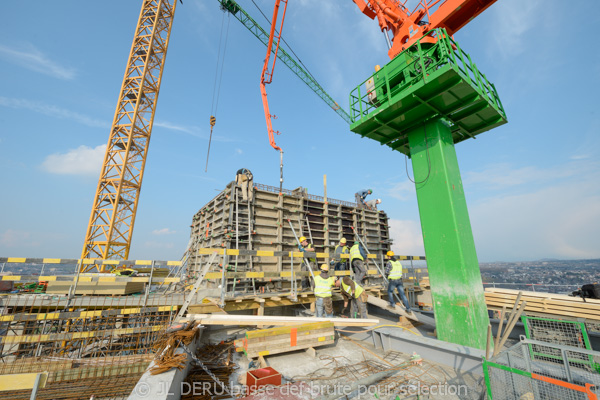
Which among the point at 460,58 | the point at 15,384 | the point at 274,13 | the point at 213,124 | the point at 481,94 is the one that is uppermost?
the point at 274,13

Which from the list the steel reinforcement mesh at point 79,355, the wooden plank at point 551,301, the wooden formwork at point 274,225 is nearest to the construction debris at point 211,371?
the steel reinforcement mesh at point 79,355

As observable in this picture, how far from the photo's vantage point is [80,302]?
676 cm

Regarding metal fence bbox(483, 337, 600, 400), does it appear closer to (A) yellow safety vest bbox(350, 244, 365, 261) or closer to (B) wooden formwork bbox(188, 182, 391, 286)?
(A) yellow safety vest bbox(350, 244, 365, 261)

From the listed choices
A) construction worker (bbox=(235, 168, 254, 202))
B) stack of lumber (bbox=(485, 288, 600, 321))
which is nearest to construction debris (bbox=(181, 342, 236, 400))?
construction worker (bbox=(235, 168, 254, 202))

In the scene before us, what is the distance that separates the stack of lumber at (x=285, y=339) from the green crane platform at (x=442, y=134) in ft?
9.54

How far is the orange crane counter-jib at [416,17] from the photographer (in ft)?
22.7

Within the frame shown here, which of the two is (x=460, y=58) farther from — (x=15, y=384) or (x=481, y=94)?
(x=15, y=384)

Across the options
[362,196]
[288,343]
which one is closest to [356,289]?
[288,343]

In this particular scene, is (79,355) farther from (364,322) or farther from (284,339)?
(364,322)

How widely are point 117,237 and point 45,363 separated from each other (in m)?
16.1

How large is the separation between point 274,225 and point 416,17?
9790 mm

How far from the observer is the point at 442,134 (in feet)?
21.9

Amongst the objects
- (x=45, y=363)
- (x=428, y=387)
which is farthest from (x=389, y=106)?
(x=45, y=363)

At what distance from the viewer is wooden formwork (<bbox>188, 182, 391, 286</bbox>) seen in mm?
10742
